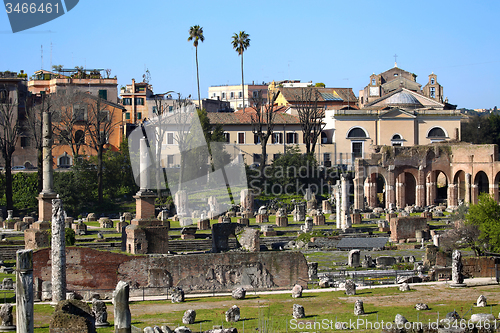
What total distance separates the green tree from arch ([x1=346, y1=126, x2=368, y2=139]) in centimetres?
3072

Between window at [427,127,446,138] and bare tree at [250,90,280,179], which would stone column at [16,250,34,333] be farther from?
window at [427,127,446,138]

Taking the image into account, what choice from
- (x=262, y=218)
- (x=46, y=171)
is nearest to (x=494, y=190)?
(x=262, y=218)

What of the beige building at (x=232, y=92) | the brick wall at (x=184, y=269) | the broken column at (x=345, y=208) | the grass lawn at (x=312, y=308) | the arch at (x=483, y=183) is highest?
the beige building at (x=232, y=92)

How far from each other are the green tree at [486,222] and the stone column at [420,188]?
21597 mm

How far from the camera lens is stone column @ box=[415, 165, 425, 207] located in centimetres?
5088

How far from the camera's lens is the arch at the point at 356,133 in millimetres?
59875

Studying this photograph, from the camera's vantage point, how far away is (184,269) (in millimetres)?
23609

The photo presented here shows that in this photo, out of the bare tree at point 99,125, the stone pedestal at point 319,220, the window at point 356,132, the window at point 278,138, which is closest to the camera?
the stone pedestal at point 319,220

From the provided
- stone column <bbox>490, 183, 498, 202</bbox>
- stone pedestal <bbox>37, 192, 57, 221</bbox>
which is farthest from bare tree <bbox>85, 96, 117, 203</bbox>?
stone column <bbox>490, 183, 498, 202</bbox>

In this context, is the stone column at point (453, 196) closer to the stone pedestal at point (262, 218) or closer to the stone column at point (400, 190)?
the stone column at point (400, 190)

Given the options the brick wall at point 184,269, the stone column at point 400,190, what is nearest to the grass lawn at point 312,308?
the brick wall at point 184,269

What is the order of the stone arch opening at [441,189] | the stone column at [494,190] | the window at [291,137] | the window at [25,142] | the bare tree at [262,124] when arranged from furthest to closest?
the window at [291,137] < the bare tree at [262,124] < the window at [25,142] < the stone arch opening at [441,189] < the stone column at [494,190]

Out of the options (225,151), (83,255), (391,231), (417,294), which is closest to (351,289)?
(417,294)

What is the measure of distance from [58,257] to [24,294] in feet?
19.5
